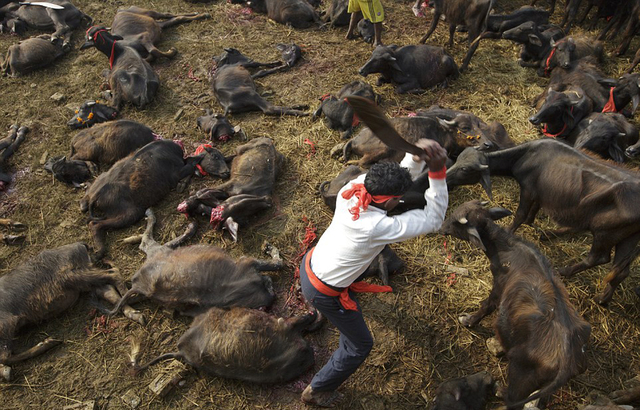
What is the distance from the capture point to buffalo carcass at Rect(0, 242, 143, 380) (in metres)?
4.98

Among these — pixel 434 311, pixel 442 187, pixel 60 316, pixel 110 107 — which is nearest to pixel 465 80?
pixel 434 311

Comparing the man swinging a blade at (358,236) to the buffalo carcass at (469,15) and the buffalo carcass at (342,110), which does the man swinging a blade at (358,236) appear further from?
the buffalo carcass at (469,15)

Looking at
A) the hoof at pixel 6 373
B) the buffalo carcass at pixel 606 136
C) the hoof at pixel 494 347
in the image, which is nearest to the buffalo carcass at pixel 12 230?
the hoof at pixel 6 373

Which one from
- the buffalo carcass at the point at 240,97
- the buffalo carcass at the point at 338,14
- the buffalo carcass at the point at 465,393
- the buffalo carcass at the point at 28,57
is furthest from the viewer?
the buffalo carcass at the point at 338,14

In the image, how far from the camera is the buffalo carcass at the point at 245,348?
452cm

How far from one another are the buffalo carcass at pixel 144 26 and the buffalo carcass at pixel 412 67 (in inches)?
192

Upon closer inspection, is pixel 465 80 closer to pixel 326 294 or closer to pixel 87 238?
pixel 326 294

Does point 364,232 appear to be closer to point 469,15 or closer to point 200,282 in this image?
point 200,282

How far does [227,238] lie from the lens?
6.24 m

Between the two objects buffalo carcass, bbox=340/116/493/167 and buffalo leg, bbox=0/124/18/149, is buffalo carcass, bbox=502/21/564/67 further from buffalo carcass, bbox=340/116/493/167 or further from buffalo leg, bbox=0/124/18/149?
buffalo leg, bbox=0/124/18/149

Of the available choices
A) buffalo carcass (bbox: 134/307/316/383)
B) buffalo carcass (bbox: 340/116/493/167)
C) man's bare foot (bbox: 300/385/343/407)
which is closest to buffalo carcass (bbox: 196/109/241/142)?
buffalo carcass (bbox: 340/116/493/167)

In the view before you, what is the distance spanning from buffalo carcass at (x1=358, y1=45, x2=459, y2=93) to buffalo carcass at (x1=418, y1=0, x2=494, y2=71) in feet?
2.55

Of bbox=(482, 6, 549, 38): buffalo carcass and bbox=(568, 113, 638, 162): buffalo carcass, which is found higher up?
bbox=(482, 6, 549, 38): buffalo carcass

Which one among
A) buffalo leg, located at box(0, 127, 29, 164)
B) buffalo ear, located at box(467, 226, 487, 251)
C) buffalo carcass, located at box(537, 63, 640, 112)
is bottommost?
buffalo leg, located at box(0, 127, 29, 164)
